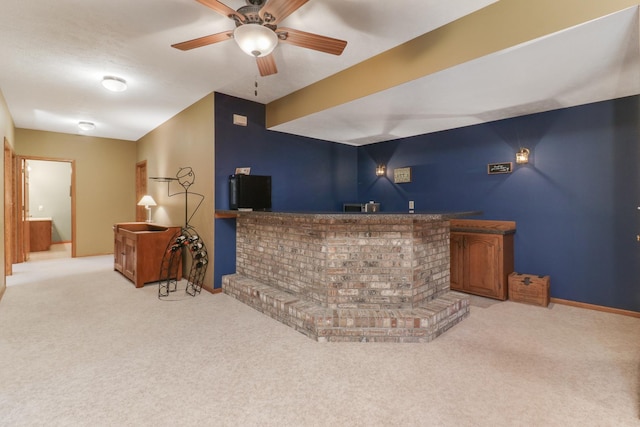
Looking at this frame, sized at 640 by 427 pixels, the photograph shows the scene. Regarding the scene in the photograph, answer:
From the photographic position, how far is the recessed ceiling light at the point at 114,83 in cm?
358

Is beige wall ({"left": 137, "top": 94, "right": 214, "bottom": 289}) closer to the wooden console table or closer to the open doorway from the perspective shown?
the wooden console table

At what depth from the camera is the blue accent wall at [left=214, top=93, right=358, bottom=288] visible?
4141 mm

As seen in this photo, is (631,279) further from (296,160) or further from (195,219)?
(195,219)

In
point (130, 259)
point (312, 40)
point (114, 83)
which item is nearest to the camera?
point (312, 40)

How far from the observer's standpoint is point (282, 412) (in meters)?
1.76

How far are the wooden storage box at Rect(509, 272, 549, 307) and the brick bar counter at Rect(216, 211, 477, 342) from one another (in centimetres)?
95

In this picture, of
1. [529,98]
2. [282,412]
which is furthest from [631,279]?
[282,412]

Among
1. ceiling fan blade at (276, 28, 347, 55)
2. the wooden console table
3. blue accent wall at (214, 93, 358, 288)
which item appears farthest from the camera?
the wooden console table

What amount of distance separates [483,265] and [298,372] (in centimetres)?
283

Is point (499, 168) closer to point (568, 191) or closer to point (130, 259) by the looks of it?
point (568, 191)

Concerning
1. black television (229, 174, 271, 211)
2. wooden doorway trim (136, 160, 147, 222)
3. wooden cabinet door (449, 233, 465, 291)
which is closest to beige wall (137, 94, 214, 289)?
black television (229, 174, 271, 211)

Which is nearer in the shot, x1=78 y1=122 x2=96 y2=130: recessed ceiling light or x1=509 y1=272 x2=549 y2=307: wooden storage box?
x1=509 y1=272 x2=549 y2=307: wooden storage box

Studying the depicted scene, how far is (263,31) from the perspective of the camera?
2119 mm

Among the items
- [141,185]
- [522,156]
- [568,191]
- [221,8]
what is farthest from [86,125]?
[568,191]
